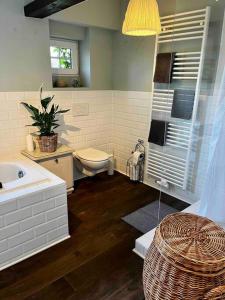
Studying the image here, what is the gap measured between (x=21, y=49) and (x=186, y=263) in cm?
254

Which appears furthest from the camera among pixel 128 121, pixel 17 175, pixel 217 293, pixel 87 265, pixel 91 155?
pixel 128 121

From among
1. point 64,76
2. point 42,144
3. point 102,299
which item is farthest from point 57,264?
point 64,76

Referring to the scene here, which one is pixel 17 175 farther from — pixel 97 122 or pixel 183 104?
pixel 183 104

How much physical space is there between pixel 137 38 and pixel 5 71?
5.45 ft

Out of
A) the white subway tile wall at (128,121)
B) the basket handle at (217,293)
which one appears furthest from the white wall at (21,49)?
the basket handle at (217,293)

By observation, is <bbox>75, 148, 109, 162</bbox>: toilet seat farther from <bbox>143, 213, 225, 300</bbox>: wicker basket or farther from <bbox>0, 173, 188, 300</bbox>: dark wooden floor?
<bbox>143, 213, 225, 300</bbox>: wicker basket

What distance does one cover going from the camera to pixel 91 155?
2.94 m

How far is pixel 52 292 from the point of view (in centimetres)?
157

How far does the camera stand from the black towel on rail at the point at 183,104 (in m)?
2.34

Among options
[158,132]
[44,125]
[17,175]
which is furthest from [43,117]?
[158,132]

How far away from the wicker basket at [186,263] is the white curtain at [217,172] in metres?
0.56

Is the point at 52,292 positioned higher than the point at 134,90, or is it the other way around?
the point at 134,90

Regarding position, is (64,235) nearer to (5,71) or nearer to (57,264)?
(57,264)

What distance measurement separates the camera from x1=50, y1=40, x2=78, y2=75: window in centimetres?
293
